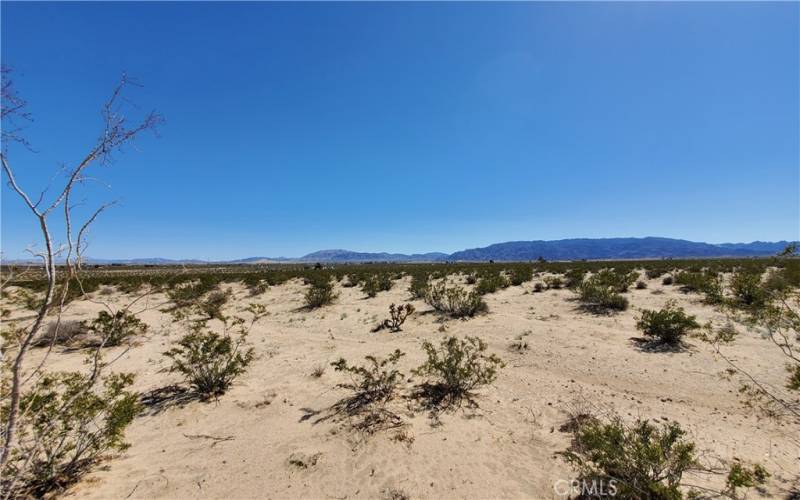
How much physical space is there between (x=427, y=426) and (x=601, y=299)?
10258mm

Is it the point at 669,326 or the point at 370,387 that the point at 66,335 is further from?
the point at 669,326

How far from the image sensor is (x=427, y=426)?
5.39 meters

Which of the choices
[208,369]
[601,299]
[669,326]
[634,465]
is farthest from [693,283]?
[208,369]

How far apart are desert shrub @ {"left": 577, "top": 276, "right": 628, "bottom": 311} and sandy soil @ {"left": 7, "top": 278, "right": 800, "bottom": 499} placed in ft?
8.99

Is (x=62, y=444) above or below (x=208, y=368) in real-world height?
below

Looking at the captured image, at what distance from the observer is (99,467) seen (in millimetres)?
Result: 4508

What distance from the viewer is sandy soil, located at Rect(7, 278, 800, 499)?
13.9 feet

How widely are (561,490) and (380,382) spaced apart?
3385 mm

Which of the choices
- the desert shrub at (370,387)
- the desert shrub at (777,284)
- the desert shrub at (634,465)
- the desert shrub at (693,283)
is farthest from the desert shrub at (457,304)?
the desert shrub at (693,283)

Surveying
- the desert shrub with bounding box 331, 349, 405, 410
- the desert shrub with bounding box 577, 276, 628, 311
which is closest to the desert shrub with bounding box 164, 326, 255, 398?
the desert shrub with bounding box 331, 349, 405, 410

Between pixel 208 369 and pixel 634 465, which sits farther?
pixel 208 369

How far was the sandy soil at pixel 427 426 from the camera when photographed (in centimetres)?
422

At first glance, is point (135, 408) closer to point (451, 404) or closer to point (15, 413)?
point (15, 413)

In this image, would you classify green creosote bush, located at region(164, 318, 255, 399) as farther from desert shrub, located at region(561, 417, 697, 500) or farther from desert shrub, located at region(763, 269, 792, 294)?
desert shrub, located at region(763, 269, 792, 294)
